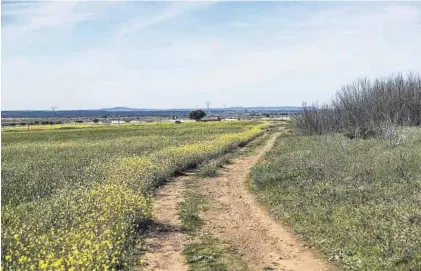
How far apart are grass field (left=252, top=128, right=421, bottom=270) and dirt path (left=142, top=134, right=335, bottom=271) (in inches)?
16.9

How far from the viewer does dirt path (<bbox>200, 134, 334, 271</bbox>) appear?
27.2 ft

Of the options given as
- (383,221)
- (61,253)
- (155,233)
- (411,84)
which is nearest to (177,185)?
(155,233)

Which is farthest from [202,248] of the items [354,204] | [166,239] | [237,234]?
[354,204]

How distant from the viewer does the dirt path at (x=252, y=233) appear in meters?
8.29

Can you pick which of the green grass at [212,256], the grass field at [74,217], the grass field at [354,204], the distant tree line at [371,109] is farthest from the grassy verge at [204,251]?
the distant tree line at [371,109]

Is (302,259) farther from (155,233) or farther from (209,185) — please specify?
(209,185)

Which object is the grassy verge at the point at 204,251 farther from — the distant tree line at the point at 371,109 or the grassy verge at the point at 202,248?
the distant tree line at the point at 371,109

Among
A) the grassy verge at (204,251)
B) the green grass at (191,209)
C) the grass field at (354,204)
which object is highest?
the grass field at (354,204)

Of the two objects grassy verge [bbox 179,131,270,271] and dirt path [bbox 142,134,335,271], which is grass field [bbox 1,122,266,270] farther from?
grassy verge [bbox 179,131,270,271]

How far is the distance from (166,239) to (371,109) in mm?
37499

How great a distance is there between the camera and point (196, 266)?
8.05 m

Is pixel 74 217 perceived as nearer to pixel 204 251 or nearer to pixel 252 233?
pixel 204 251

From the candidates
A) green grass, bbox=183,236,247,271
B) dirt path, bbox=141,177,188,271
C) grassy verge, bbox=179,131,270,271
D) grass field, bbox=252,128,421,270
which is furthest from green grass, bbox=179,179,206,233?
grass field, bbox=252,128,421,270

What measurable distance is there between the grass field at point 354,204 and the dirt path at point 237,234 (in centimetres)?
43
